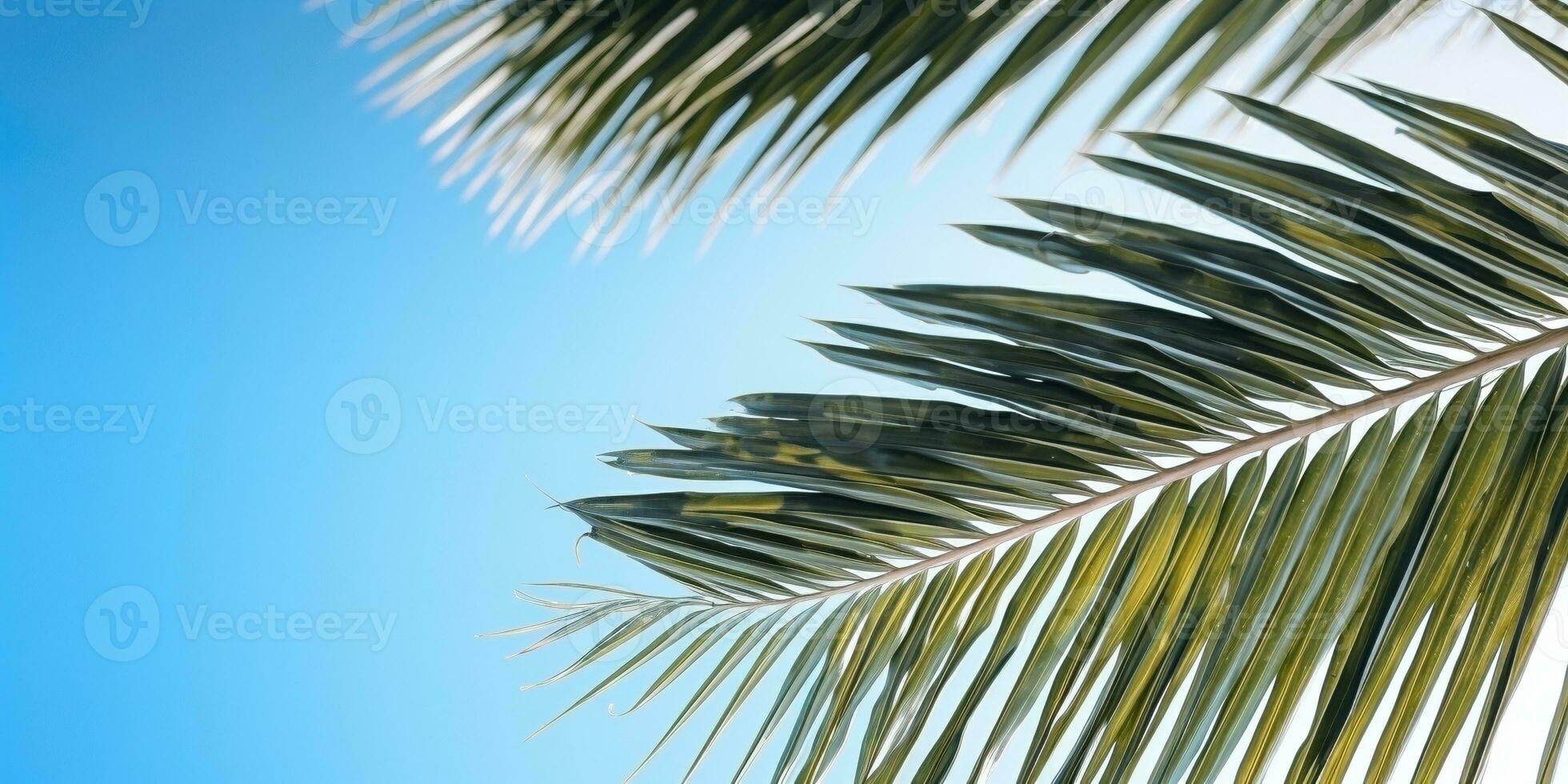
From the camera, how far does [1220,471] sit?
1.78 feet

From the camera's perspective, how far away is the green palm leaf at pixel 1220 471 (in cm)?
45

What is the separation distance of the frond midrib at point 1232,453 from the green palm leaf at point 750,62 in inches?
7.9

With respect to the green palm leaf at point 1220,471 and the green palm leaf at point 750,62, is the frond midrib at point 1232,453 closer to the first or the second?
the green palm leaf at point 1220,471

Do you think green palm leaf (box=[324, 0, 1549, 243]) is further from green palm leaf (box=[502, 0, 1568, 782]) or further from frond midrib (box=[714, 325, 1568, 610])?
frond midrib (box=[714, 325, 1568, 610])

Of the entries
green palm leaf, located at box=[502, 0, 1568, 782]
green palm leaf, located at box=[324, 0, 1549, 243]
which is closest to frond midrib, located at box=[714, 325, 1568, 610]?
green palm leaf, located at box=[502, 0, 1568, 782]

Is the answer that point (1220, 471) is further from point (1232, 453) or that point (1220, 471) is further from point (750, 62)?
point (750, 62)

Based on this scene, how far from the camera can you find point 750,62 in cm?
40

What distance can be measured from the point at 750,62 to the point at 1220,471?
13.8 inches

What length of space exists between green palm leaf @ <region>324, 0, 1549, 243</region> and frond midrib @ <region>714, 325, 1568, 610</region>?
20cm

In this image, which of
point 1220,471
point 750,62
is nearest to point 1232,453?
point 1220,471

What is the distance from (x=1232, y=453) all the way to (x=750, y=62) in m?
0.35

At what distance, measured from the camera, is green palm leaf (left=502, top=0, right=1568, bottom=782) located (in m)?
0.45

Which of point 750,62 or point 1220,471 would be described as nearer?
point 750,62

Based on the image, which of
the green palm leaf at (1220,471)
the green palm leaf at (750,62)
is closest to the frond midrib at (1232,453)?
the green palm leaf at (1220,471)
